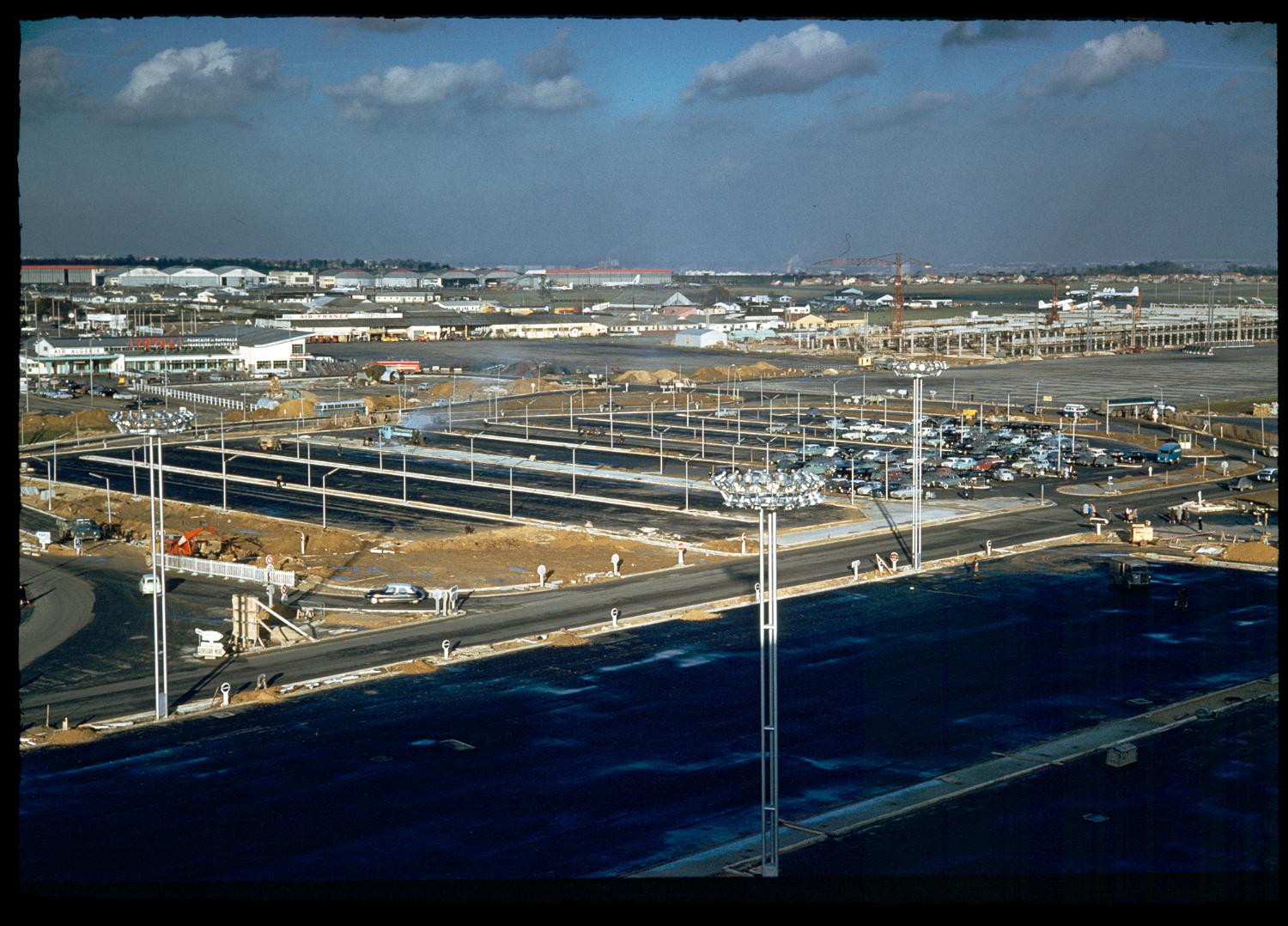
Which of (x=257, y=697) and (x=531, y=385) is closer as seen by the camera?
(x=257, y=697)

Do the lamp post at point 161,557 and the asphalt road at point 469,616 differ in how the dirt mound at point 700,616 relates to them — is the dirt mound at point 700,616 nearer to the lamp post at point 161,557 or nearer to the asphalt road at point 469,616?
the asphalt road at point 469,616

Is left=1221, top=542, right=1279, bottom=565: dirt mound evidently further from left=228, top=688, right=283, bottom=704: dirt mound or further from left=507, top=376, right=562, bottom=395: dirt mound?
left=507, top=376, right=562, bottom=395: dirt mound

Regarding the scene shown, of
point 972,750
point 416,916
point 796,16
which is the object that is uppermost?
point 796,16

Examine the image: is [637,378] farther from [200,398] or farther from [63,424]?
[63,424]

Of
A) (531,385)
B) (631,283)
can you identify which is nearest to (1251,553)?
(531,385)

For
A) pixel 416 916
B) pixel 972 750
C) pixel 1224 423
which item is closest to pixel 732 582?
pixel 972 750

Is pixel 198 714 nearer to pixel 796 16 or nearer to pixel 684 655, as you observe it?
pixel 684 655

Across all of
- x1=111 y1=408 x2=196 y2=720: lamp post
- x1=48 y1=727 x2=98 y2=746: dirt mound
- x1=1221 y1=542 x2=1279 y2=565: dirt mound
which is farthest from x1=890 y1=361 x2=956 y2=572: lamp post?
x1=48 y1=727 x2=98 y2=746: dirt mound
